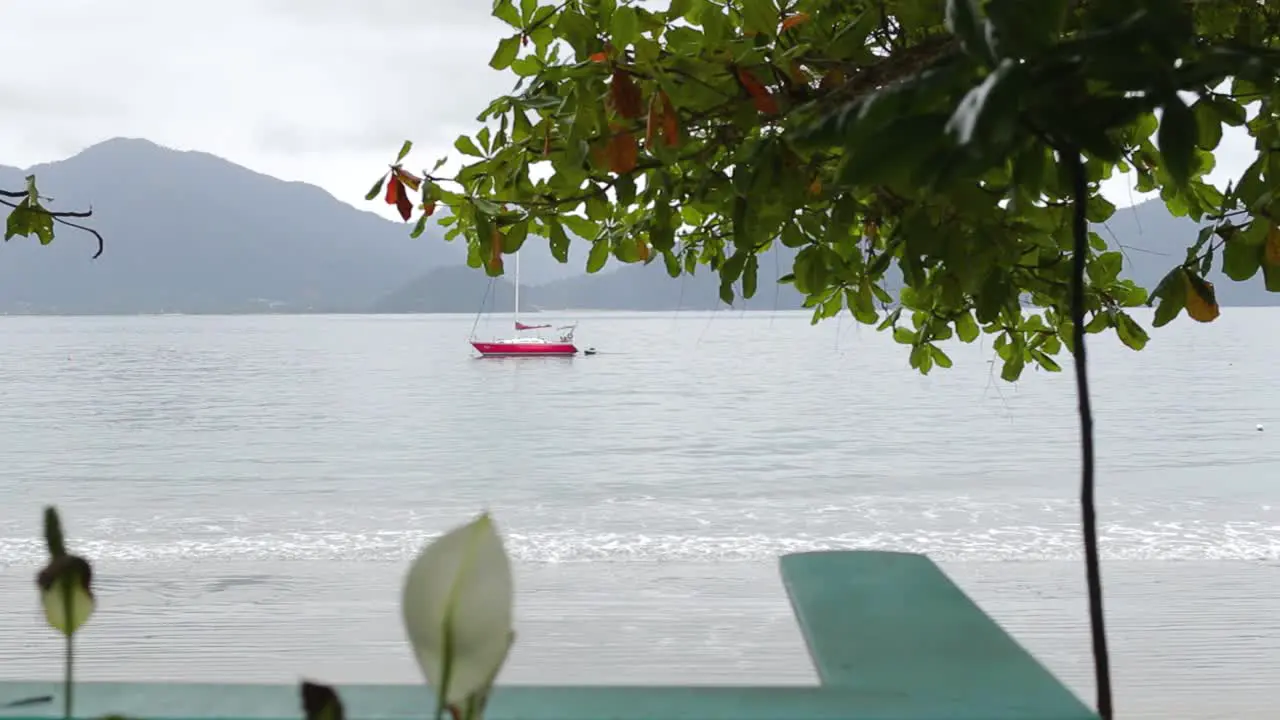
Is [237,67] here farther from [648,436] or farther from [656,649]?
[656,649]

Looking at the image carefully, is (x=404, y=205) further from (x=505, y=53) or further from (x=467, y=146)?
(x=505, y=53)

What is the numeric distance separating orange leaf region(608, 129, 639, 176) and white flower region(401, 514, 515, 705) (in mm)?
1176

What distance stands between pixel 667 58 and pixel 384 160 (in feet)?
1.85

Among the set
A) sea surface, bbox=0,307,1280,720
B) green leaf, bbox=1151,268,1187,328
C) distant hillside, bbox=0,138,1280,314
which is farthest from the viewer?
distant hillside, bbox=0,138,1280,314

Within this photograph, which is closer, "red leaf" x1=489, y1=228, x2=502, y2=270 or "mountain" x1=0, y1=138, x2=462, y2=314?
"red leaf" x1=489, y1=228, x2=502, y2=270

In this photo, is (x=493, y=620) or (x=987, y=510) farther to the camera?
(x=987, y=510)

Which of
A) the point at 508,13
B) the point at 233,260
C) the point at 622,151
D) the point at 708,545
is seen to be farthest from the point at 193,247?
the point at 622,151

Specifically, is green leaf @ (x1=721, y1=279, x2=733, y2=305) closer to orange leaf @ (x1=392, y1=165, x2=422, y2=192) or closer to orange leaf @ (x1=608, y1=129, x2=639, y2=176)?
orange leaf @ (x1=608, y1=129, x2=639, y2=176)

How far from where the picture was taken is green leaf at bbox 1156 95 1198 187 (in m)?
0.41

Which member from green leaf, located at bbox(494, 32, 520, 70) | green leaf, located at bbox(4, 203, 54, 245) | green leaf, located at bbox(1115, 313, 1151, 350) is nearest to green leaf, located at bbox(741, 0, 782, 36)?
green leaf, located at bbox(494, 32, 520, 70)

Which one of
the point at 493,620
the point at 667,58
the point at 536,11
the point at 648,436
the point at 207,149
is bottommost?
the point at 648,436

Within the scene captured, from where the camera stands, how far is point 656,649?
504cm

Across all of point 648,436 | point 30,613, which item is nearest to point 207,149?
point 648,436

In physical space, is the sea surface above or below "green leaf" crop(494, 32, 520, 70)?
below
